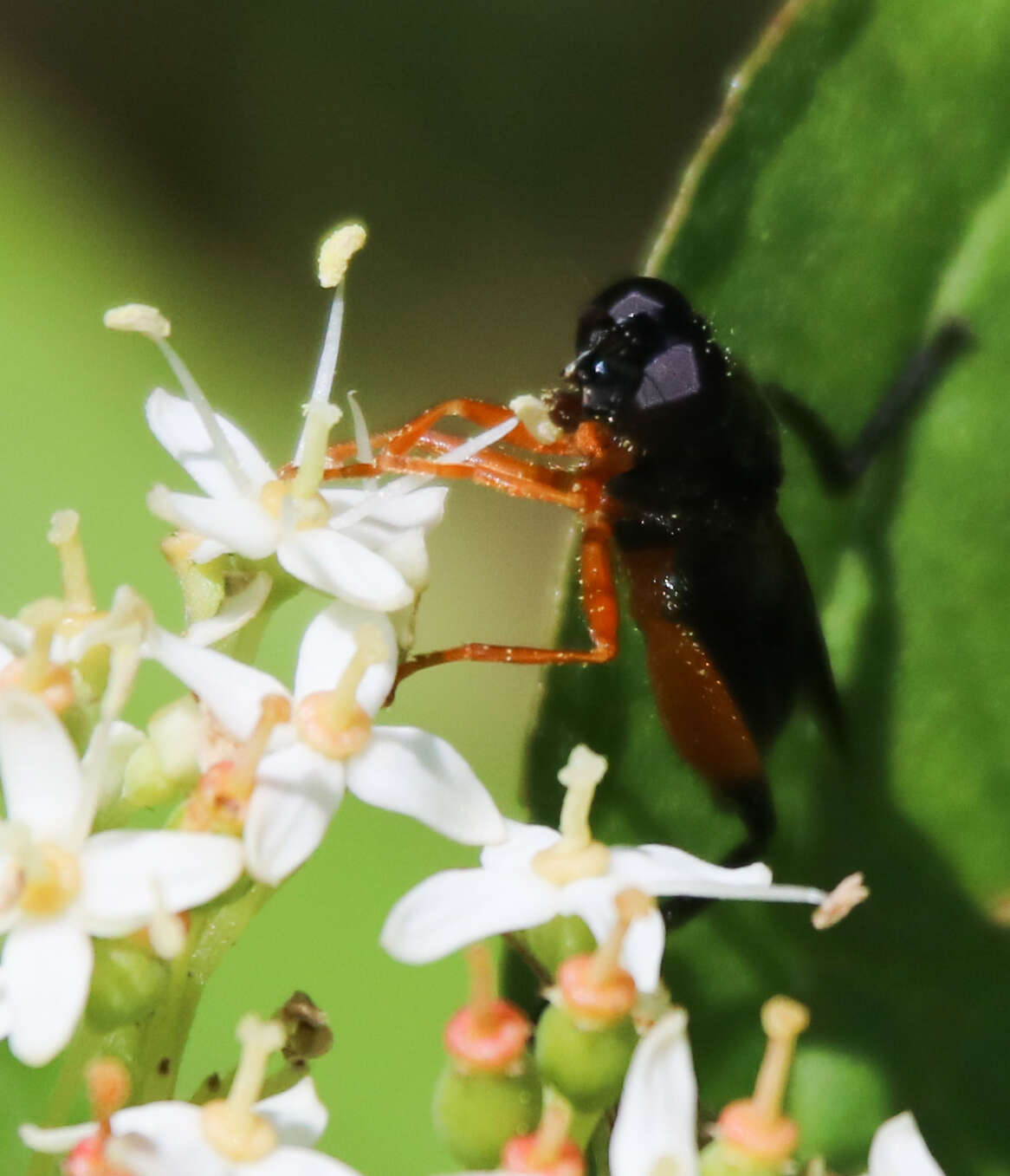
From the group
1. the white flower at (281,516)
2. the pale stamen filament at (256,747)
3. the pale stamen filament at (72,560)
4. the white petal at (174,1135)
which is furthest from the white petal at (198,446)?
the white petal at (174,1135)

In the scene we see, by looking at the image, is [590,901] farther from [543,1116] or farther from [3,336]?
[3,336]

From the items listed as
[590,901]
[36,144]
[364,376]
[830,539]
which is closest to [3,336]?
[36,144]

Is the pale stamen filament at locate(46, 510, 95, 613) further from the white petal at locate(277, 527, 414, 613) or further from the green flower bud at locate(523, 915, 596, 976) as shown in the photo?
the green flower bud at locate(523, 915, 596, 976)

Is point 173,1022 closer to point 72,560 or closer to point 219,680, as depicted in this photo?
point 219,680

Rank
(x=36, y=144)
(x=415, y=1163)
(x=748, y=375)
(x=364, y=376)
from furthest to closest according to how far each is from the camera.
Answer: (x=364, y=376) → (x=36, y=144) → (x=415, y=1163) → (x=748, y=375)

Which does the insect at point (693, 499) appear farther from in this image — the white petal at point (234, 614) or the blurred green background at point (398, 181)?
the blurred green background at point (398, 181)
